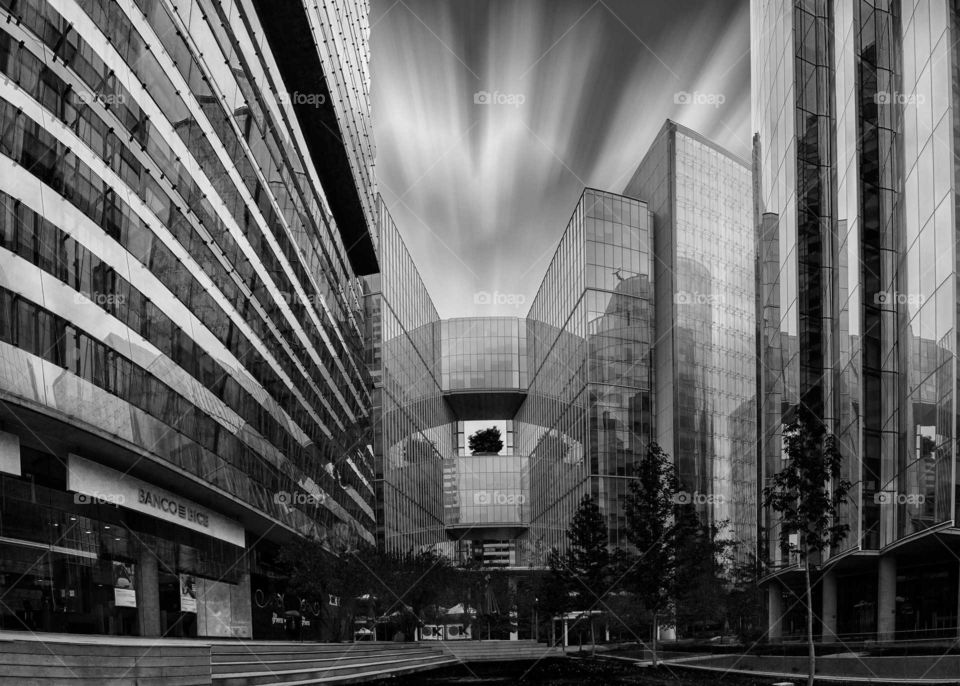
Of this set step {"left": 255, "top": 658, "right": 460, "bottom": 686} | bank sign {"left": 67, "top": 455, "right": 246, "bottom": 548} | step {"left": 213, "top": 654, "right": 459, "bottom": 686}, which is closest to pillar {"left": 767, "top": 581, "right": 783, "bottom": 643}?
step {"left": 255, "top": 658, "right": 460, "bottom": 686}

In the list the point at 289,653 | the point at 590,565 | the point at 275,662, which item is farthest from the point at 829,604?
the point at 275,662

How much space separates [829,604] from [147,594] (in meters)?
32.4

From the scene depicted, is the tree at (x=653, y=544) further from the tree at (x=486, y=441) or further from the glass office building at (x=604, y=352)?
the tree at (x=486, y=441)

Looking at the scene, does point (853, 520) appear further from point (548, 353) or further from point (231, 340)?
point (548, 353)

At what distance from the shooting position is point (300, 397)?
5200 centimetres

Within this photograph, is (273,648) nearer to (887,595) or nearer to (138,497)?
(138,497)

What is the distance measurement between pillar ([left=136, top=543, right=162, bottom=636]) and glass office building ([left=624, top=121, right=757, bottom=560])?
6209 cm

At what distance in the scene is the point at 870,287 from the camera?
136 ft

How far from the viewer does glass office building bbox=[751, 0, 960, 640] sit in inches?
1328

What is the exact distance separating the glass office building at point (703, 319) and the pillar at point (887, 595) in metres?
45.9

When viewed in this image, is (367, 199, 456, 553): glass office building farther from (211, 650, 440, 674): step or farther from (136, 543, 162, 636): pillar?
(136, 543, 162, 636): pillar

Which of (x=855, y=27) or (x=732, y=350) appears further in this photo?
(x=732, y=350)

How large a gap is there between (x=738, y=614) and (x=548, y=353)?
50223 millimetres

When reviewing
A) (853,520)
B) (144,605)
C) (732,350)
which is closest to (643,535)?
(853,520)
